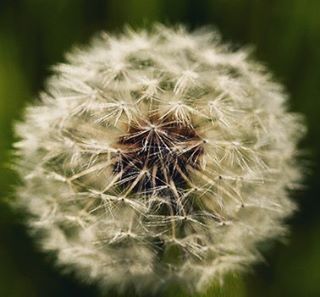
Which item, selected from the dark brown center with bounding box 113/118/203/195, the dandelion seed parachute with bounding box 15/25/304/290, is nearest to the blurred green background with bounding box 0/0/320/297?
the dandelion seed parachute with bounding box 15/25/304/290

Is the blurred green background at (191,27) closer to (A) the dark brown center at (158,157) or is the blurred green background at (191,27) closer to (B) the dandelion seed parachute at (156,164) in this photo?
(B) the dandelion seed parachute at (156,164)

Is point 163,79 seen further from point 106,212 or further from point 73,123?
point 106,212

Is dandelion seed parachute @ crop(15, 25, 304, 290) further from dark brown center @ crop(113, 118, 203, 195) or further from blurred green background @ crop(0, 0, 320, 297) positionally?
blurred green background @ crop(0, 0, 320, 297)

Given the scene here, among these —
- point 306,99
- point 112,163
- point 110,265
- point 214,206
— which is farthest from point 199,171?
point 306,99

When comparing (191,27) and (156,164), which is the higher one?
(191,27)

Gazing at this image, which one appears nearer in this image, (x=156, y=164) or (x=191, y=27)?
(x=156, y=164)

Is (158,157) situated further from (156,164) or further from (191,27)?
(191,27)

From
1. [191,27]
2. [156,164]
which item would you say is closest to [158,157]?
[156,164]
